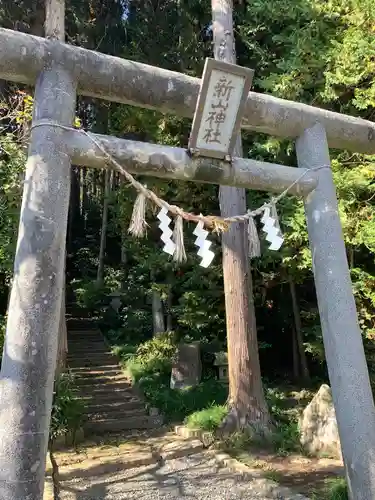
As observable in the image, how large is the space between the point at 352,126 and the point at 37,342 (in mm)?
3235

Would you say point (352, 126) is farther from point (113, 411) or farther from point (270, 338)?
point (270, 338)

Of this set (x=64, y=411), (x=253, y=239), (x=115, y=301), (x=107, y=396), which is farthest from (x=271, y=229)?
(x=115, y=301)

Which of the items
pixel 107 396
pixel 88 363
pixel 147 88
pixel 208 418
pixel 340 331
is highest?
pixel 147 88

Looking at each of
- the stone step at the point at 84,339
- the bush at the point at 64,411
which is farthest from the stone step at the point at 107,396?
the stone step at the point at 84,339

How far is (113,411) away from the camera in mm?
8547

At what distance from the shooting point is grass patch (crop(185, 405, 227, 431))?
273 inches

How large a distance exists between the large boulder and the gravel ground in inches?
51.9

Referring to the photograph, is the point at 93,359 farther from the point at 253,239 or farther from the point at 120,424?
the point at 253,239

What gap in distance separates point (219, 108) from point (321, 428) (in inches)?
188

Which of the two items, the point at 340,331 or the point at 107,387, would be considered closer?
the point at 340,331

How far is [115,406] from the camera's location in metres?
8.77

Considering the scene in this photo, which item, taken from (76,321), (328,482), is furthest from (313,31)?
(76,321)

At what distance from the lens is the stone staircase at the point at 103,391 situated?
8000mm

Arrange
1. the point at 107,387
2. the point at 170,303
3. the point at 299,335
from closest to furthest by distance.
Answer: the point at 107,387 < the point at 299,335 < the point at 170,303
